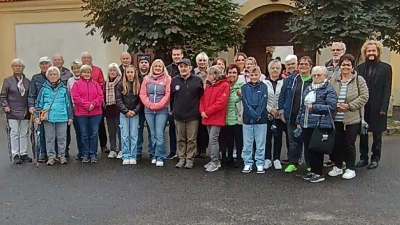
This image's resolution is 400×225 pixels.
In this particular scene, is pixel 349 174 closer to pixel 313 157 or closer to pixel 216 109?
pixel 313 157

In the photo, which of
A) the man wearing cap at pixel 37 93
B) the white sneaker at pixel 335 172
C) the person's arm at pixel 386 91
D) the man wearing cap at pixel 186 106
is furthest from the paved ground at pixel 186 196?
the person's arm at pixel 386 91

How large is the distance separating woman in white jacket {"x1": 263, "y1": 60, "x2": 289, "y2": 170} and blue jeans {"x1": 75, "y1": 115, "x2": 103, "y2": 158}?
2.84 metres

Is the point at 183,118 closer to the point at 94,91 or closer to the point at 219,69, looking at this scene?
the point at 219,69

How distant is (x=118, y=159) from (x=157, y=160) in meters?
0.84

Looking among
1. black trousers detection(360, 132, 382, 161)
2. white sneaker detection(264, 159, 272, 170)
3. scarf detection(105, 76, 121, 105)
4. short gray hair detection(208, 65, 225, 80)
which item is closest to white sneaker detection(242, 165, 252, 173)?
white sneaker detection(264, 159, 272, 170)

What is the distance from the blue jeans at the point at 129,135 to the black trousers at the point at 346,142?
3.16 metres

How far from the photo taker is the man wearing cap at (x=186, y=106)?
288 inches

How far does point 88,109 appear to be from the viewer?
7.74 m

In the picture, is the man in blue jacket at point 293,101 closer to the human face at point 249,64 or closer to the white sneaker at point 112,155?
the human face at point 249,64

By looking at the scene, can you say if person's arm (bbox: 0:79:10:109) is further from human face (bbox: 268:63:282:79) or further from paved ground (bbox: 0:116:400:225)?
human face (bbox: 268:63:282:79)

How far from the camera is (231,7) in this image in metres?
11.6

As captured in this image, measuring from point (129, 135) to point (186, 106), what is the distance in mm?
1180

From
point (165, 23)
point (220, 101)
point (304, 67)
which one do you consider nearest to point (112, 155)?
point (220, 101)

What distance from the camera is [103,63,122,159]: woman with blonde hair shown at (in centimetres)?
797
